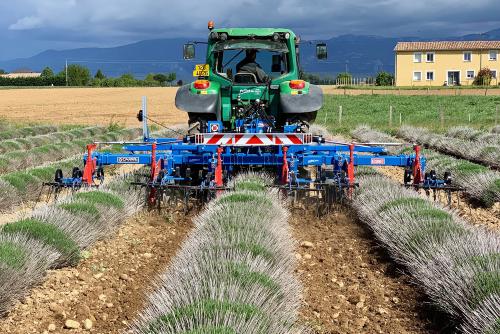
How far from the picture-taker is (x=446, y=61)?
205 ft

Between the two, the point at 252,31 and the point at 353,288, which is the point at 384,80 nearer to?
the point at 252,31

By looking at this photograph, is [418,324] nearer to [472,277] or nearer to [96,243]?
[472,277]

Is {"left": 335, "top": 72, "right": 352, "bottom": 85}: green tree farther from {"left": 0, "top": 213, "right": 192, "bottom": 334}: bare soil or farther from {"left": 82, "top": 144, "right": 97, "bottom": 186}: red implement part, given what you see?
{"left": 0, "top": 213, "right": 192, "bottom": 334}: bare soil

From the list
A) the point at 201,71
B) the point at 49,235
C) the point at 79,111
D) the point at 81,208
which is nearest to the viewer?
the point at 49,235

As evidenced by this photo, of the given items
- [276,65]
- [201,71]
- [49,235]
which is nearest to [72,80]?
[276,65]

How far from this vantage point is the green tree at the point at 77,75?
88.1 meters

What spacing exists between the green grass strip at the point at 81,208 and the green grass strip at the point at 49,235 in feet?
2.13

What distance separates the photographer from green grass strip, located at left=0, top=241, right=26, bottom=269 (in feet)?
15.1

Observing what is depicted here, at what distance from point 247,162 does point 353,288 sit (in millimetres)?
3754

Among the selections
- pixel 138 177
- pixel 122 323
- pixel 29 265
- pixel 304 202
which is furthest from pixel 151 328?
pixel 138 177

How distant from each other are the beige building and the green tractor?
55.2 meters

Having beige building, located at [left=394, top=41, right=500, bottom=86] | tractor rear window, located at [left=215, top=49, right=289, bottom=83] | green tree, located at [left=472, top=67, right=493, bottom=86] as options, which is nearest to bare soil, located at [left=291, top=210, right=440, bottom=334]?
tractor rear window, located at [left=215, top=49, right=289, bottom=83]

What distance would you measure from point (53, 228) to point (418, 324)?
3.08m

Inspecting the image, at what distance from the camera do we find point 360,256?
19.8 feet
